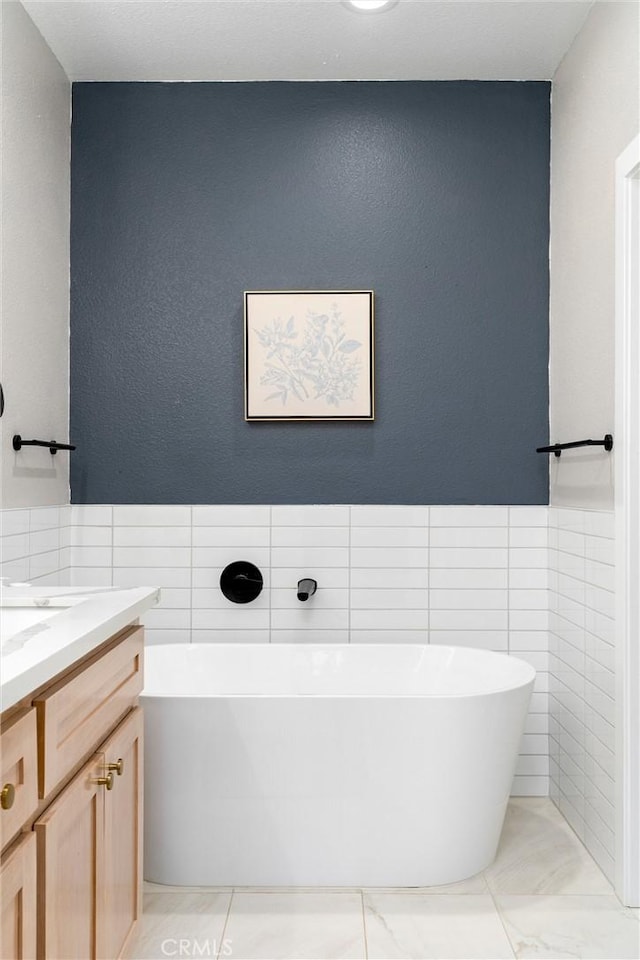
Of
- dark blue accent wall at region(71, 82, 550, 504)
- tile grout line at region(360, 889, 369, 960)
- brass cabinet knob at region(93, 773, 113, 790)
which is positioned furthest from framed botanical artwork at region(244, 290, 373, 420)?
brass cabinet knob at region(93, 773, 113, 790)

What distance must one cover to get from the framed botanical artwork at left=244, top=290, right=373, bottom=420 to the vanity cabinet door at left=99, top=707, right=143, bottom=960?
5.25 feet

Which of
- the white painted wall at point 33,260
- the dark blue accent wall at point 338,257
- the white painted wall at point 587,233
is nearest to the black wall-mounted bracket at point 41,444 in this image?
the white painted wall at point 33,260

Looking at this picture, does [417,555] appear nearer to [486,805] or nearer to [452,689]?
[452,689]

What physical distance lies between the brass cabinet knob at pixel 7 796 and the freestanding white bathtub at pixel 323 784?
1214mm

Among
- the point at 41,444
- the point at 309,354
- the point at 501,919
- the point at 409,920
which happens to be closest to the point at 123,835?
the point at 409,920

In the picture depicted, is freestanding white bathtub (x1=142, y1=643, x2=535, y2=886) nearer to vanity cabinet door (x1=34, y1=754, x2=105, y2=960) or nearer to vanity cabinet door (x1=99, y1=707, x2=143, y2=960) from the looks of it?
vanity cabinet door (x1=99, y1=707, x2=143, y2=960)

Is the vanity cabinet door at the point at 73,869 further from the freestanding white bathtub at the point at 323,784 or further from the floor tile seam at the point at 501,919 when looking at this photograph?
the floor tile seam at the point at 501,919

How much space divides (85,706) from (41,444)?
147 centimetres

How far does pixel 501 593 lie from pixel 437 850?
44.3 inches

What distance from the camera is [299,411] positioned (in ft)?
10.8

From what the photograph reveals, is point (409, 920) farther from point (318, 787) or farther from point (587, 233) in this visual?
point (587, 233)

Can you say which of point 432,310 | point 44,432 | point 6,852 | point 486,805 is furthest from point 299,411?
point 6,852

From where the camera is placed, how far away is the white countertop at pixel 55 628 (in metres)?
1.23

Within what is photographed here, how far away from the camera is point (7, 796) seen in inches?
46.8
